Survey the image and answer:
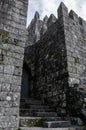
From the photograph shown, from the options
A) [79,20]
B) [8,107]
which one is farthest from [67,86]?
[79,20]

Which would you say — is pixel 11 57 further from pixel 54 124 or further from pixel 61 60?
pixel 61 60

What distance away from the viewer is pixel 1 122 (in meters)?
3.07

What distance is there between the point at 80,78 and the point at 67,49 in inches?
45.0

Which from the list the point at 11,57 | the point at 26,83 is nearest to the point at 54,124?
the point at 11,57

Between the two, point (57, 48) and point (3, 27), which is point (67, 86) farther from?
point (3, 27)

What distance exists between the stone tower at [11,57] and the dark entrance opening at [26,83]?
383cm

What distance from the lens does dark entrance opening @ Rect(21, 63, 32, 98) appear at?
730cm

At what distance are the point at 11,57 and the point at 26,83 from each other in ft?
13.2

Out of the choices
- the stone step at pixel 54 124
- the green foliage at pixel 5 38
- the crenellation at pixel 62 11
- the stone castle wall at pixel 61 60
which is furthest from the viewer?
the crenellation at pixel 62 11

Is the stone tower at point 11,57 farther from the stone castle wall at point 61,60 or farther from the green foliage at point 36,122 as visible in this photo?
the stone castle wall at point 61,60

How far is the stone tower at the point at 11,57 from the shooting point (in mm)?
3205

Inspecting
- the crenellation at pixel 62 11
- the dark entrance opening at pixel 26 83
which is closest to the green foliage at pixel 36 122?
the dark entrance opening at pixel 26 83

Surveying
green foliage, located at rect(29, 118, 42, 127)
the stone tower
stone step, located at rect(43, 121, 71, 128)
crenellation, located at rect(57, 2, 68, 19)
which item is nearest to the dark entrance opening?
crenellation, located at rect(57, 2, 68, 19)

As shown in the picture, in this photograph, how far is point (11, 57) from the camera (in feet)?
11.8
